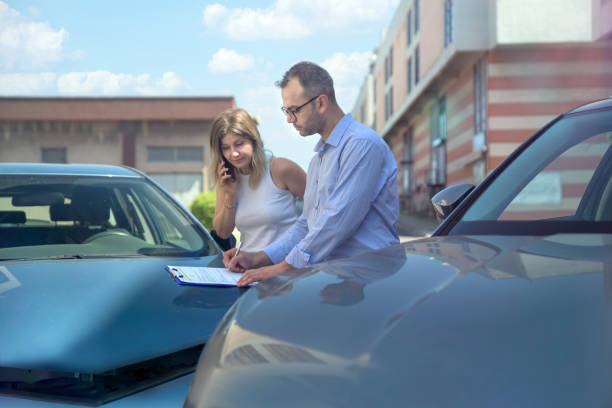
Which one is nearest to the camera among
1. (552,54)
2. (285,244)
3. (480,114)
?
(285,244)

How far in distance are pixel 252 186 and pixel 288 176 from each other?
20cm

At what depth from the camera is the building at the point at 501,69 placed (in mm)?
18703

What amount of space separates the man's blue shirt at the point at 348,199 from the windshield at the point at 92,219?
81 centimetres

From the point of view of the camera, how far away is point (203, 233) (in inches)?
130

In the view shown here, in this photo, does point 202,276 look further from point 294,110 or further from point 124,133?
point 124,133

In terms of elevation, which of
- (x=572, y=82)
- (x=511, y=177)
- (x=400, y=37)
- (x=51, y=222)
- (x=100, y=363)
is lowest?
(x=100, y=363)

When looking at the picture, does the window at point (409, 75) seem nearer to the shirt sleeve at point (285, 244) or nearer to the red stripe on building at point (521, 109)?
the red stripe on building at point (521, 109)

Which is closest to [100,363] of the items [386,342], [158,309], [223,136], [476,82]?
[158,309]

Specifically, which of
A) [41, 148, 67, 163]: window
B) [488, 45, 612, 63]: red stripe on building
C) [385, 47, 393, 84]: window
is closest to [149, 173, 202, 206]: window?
[41, 148, 67, 163]: window

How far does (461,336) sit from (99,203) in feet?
9.19

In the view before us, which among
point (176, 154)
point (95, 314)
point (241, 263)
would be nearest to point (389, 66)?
point (176, 154)

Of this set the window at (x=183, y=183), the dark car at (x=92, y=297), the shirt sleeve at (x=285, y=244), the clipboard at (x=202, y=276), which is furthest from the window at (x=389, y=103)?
the clipboard at (x=202, y=276)

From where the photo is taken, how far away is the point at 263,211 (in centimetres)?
331

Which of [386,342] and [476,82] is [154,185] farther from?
[476,82]
